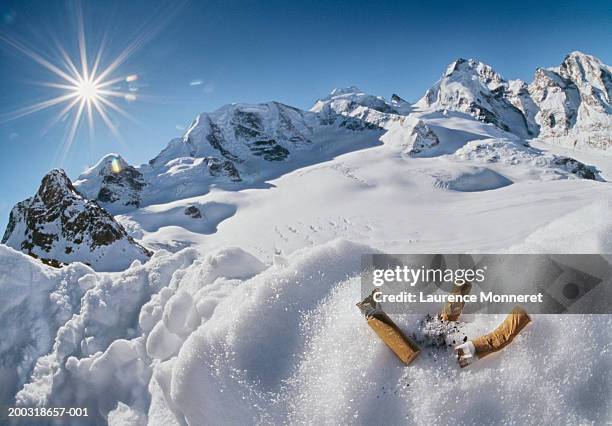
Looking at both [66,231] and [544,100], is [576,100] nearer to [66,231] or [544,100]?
[544,100]

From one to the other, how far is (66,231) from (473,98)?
152m

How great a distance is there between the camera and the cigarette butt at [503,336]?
9.25 ft

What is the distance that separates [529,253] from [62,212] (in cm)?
3284

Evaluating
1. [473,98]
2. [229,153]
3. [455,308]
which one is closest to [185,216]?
[229,153]

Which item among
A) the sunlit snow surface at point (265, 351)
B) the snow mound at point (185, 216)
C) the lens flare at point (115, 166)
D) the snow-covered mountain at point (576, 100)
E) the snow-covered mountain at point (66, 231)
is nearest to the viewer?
the sunlit snow surface at point (265, 351)

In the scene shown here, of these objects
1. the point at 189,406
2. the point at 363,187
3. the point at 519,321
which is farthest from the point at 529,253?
the point at 363,187

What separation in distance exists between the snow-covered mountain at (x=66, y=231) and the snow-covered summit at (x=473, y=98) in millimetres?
128579

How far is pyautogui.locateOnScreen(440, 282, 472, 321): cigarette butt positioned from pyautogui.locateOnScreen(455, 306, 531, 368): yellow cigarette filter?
43 cm

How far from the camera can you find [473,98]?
140 metres

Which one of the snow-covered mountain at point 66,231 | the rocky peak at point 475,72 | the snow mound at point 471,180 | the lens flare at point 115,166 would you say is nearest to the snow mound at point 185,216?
the snow-covered mountain at point 66,231

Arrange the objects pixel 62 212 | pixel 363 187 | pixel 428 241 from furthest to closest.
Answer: pixel 363 187 → pixel 62 212 → pixel 428 241

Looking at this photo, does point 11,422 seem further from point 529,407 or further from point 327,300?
point 529,407

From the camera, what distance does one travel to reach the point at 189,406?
3.49 m

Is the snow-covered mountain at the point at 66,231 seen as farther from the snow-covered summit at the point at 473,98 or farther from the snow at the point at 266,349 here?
the snow-covered summit at the point at 473,98
